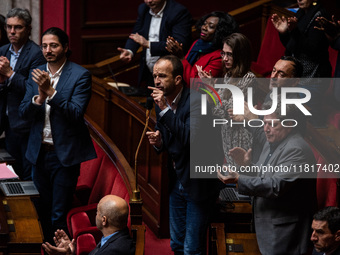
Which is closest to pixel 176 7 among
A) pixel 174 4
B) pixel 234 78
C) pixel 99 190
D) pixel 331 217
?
pixel 174 4

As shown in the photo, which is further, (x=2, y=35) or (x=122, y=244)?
(x=2, y=35)

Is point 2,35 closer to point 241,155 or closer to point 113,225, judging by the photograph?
point 113,225

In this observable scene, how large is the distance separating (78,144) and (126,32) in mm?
2631

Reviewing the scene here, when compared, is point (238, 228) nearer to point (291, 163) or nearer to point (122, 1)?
point (291, 163)

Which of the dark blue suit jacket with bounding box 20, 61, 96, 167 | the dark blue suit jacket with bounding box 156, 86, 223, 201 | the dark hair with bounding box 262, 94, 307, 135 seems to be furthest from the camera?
the dark blue suit jacket with bounding box 20, 61, 96, 167

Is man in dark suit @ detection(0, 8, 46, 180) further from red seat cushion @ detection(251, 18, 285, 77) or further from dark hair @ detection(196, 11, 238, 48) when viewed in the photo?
red seat cushion @ detection(251, 18, 285, 77)

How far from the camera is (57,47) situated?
9.03ft

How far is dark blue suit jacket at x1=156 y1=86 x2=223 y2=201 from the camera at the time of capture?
236 centimetres

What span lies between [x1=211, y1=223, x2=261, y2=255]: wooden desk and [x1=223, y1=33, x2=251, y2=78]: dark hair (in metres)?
0.69

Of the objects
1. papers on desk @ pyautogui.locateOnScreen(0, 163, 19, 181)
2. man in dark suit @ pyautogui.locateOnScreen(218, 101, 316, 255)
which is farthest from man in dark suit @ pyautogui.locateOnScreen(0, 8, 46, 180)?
man in dark suit @ pyautogui.locateOnScreen(218, 101, 316, 255)

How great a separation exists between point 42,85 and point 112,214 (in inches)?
28.1

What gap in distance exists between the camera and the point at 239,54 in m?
2.63

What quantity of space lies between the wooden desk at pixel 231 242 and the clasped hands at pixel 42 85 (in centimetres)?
93

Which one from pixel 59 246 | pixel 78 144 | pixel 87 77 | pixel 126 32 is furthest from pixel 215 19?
pixel 126 32
